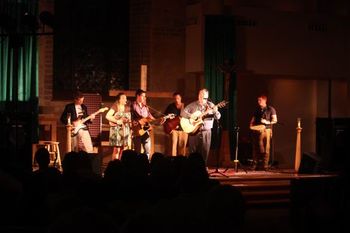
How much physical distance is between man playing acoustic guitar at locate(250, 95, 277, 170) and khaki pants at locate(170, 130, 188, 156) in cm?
146

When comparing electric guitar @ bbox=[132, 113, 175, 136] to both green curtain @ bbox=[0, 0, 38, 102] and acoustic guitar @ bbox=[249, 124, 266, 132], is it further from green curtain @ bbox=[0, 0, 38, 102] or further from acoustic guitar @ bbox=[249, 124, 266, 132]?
green curtain @ bbox=[0, 0, 38, 102]

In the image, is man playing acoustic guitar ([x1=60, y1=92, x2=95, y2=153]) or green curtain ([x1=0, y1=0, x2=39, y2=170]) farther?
green curtain ([x1=0, y1=0, x2=39, y2=170])

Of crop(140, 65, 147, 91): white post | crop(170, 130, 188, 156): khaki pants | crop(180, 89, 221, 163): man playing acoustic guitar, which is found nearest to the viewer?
crop(180, 89, 221, 163): man playing acoustic guitar

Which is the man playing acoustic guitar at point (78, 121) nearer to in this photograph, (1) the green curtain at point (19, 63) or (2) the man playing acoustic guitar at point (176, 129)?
(2) the man playing acoustic guitar at point (176, 129)

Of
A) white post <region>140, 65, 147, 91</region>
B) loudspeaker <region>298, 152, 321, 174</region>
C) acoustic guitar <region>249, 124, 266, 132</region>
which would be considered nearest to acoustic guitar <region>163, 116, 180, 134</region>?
white post <region>140, 65, 147, 91</region>

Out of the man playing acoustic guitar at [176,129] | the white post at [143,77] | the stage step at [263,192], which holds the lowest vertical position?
the stage step at [263,192]

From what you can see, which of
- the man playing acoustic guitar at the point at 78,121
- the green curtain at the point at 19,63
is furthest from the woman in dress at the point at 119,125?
the green curtain at the point at 19,63

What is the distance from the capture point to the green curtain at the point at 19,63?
47.9 ft

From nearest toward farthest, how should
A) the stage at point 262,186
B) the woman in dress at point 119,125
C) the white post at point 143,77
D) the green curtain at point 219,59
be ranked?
the stage at point 262,186 < the woman in dress at point 119,125 < the white post at point 143,77 < the green curtain at point 219,59

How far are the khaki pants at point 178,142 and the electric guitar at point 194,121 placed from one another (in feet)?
2.38

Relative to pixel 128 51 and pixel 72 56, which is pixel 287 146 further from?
pixel 72 56

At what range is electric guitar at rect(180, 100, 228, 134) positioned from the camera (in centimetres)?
1306

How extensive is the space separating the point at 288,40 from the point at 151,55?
130 inches

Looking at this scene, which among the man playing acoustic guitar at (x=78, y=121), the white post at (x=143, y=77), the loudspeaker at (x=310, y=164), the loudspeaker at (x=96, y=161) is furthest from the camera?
the white post at (x=143, y=77)
